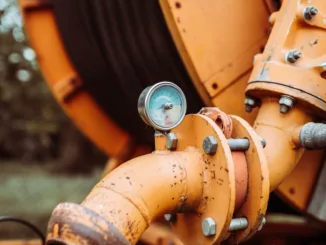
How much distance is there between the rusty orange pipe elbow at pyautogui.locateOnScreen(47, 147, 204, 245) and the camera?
1.10 metres

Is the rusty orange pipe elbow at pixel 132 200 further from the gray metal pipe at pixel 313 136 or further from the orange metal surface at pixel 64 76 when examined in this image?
the orange metal surface at pixel 64 76

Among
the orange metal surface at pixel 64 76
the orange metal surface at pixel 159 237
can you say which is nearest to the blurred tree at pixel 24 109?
the orange metal surface at pixel 64 76

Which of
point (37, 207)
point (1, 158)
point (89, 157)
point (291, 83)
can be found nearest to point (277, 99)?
point (291, 83)

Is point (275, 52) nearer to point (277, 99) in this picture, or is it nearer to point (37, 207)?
point (277, 99)

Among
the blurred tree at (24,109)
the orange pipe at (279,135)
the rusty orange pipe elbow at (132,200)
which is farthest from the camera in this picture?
the blurred tree at (24,109)

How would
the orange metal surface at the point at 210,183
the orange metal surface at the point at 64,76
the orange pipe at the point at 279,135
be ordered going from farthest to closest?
the orange metal surface at the point at 64,76 < the orange pipe at the point at 279,135 < the orange metal surface at the point at 210,183

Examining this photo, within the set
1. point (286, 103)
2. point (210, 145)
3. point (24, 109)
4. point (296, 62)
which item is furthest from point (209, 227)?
point (24, 109)

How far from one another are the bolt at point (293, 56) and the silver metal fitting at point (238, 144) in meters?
0.36

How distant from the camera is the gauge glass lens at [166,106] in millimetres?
1285

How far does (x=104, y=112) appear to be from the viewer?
2.91 meters

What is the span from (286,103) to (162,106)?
0.40 metres

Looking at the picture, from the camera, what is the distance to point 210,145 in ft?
4.19

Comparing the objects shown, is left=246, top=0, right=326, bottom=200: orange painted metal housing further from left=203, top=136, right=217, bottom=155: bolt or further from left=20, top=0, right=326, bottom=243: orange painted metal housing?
left=203, top=136, right=217, bottom=155: bolt

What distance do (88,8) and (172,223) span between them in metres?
1.32
